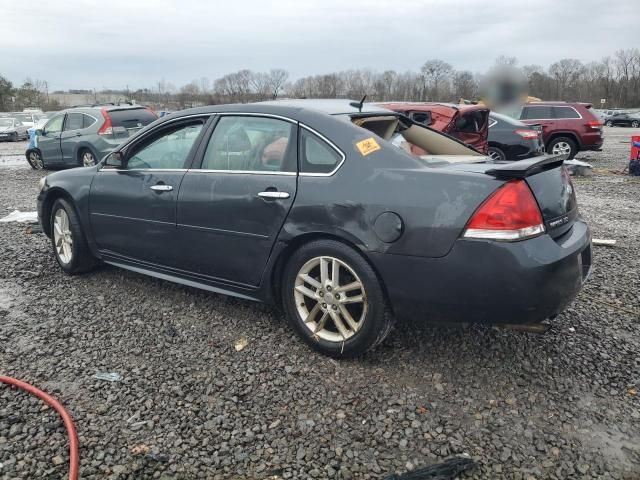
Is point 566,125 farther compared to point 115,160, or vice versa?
point 566,125

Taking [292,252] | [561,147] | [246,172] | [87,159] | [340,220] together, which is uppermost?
[246,172]

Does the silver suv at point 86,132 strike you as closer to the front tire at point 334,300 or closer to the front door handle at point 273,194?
the front door handle at point 273,194

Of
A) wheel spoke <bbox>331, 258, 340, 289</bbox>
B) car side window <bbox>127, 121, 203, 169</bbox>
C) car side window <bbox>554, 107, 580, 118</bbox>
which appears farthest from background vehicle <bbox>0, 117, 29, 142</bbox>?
wheel spoke <bbox>331, 258, 340, 289</bbox>

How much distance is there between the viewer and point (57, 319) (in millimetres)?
3822

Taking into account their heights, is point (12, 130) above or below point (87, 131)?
above

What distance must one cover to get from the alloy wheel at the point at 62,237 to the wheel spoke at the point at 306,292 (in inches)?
97.1

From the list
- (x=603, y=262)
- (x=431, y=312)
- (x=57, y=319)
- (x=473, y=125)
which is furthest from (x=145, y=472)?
(x=473, y=125)

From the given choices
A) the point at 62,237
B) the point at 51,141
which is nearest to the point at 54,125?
the point at 51,141

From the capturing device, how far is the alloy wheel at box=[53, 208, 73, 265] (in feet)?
15.5

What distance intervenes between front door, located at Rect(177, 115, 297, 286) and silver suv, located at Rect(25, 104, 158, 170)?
893 centimetres

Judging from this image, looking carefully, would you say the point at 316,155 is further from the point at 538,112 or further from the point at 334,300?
the point at 538,112

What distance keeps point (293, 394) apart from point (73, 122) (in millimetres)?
11840

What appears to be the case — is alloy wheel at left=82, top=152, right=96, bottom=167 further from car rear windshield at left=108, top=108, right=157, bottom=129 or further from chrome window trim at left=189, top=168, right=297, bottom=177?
chrome window trim at left=189, top=168, right=297, bottom=177

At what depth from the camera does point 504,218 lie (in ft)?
8.68
